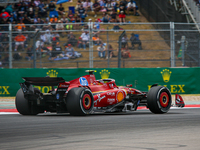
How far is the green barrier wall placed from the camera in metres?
16.9

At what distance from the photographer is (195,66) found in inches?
679

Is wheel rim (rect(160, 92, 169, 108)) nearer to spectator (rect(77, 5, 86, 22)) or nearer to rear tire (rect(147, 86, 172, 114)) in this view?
rear tire (rect(147, 86, 172, 114))

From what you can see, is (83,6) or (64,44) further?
(83,6)

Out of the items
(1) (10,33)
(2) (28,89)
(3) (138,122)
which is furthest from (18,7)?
(3) (138,122)

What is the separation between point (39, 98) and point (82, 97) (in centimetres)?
130

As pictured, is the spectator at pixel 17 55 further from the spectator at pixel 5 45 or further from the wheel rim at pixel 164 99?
the wheel rim at pixel 164 99

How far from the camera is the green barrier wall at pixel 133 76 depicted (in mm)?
16891

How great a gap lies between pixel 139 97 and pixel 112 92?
106cm

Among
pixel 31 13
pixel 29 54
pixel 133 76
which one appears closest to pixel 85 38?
pixel 29 54

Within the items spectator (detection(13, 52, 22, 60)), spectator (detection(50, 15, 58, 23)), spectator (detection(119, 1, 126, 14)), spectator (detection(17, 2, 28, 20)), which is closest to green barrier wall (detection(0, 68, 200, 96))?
spectator (detection(13, 52, 22, 60))

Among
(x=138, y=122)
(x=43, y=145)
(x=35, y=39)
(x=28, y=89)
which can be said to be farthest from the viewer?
(x=35, y=39)

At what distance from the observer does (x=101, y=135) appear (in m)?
6.56

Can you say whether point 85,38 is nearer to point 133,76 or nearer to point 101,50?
point 101,50

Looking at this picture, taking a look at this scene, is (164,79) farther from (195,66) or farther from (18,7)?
(18,7)
